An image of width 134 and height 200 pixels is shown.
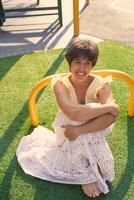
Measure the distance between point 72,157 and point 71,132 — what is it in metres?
0.31

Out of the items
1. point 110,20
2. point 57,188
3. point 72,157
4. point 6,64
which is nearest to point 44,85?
point 72,157

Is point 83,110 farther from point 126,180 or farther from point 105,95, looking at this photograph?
point 126,180

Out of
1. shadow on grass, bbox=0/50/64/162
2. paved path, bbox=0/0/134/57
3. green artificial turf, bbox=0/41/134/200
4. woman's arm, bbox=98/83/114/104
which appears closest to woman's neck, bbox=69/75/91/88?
woman's arm, bbox=98/83/114/104

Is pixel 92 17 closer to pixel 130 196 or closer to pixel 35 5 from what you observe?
pixel 35 5

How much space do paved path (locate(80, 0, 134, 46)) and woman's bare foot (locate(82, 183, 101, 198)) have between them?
3.40 meters

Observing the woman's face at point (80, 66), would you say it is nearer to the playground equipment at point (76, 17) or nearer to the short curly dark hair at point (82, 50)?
the short curly dark hair at point (82, 50)

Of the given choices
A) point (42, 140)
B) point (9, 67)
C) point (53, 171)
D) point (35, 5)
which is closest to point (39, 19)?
point (35, 5)

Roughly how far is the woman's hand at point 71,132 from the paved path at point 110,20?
334 cm

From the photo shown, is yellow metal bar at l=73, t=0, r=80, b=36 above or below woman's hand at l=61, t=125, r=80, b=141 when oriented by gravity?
below

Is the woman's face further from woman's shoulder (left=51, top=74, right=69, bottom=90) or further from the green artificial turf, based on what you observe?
the green artificial turf

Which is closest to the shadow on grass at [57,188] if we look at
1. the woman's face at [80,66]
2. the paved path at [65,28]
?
the woman's face at [80,66]

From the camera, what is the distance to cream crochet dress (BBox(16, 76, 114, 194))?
2990 millimetres

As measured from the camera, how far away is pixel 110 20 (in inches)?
273

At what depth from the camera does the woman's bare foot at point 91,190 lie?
303 centimetres
